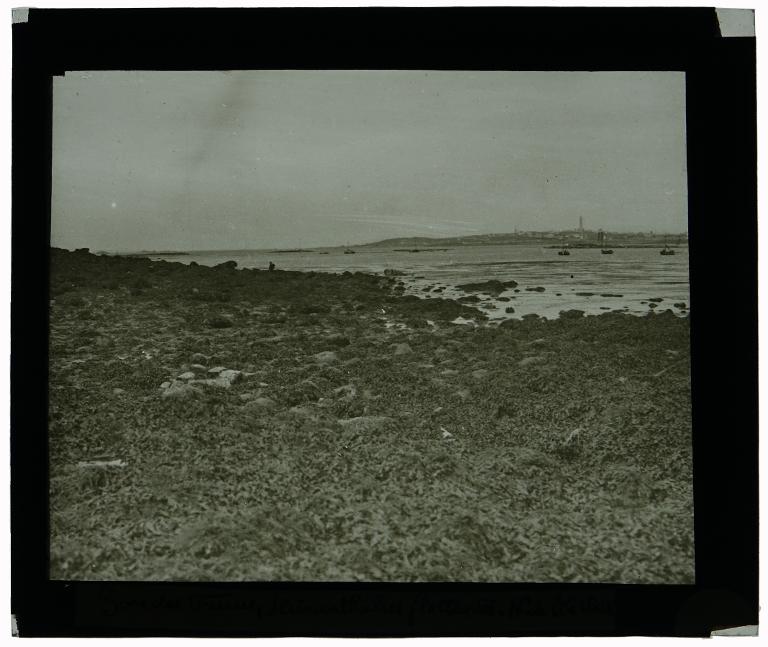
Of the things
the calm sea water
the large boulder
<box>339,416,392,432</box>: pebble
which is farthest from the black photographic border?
the large boulder

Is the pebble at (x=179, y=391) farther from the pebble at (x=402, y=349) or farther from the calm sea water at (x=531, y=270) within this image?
the pebble at (x=402, y=349)

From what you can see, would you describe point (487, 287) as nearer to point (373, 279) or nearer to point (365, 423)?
point (373, 279)

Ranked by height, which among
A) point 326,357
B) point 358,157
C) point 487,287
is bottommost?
point 326,357

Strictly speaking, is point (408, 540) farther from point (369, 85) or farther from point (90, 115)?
point (90, 115)

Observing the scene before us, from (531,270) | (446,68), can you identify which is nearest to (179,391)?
(531,270)

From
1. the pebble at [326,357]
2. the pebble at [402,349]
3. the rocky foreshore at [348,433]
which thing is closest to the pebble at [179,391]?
the rocky foreshore at [348,433]

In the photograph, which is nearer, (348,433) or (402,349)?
(348,433)

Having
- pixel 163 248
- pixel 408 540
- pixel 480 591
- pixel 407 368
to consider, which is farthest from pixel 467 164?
pixel 480 591

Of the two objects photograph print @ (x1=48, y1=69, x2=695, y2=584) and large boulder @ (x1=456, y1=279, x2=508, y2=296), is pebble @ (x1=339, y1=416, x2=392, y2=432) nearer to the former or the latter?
photograph print @ (x1=48, y1=69, x2=695, y2=584)
